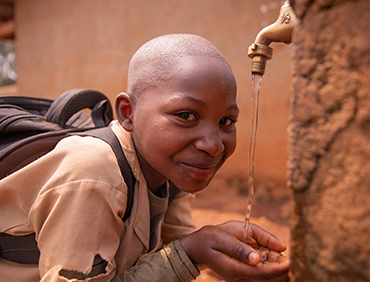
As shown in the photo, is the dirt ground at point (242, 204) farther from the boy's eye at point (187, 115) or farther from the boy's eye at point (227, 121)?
the boy's eye at point (187, 115)

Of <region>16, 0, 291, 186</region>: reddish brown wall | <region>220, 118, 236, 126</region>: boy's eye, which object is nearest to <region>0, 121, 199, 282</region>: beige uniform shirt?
<region>220, 118, 236, 126</region>: boy's eye

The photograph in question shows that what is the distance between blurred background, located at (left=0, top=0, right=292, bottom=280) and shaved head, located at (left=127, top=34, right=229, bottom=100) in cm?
236

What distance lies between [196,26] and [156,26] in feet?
2.17

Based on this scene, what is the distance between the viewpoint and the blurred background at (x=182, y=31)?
387 centimetres

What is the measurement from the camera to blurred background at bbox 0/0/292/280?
3867 millimetres

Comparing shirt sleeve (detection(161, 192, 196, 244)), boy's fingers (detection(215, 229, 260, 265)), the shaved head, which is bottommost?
shirt sleeve (detection(161, 192, 196, 244))

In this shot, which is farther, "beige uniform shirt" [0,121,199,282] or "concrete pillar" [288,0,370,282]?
"beige uniform shirt" [0,121,199,282]

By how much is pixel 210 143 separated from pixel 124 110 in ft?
1.43

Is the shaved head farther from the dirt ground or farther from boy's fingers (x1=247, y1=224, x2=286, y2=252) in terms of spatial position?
the dirt ground

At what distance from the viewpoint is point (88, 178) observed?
1106 mm

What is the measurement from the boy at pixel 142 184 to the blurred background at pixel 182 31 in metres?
2.20

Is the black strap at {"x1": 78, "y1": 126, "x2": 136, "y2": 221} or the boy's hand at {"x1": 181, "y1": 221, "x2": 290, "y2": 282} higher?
the black strap at {"x1": 78, "y1": 126, "x2": 136, "y2": 221}

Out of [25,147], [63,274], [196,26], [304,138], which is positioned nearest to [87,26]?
[196,26]

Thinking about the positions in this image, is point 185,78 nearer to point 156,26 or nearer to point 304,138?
point 304,138
